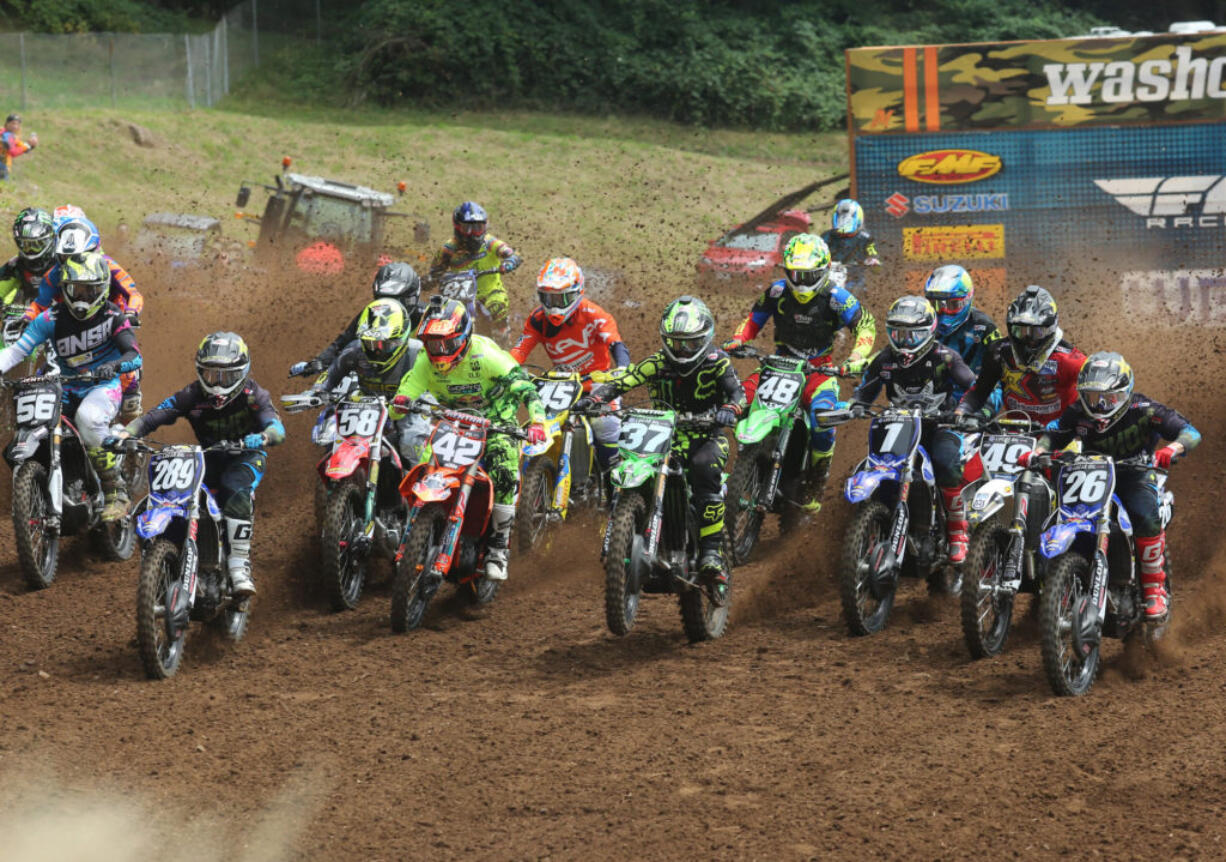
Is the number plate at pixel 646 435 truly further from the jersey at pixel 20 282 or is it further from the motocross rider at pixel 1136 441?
the jersey at pixel 20 282

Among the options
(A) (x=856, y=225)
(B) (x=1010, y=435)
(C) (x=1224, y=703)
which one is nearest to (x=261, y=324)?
(A) (x=856, y=225)

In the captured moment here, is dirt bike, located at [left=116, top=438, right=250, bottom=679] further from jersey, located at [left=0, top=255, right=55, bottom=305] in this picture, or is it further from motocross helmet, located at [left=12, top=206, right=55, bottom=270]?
jersey, located at [left=0, top=255, right=55, bottom=305]

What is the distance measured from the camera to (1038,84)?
21703 millimetres

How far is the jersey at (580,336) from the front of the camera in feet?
44.6

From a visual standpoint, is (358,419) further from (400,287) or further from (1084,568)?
(1084,568)

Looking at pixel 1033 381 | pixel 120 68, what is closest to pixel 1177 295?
pixel 1033 381

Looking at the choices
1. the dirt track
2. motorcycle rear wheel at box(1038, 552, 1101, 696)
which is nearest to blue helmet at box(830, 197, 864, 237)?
the dirt track

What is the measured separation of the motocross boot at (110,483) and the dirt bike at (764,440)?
497 cm

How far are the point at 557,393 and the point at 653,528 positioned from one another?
2830 mm

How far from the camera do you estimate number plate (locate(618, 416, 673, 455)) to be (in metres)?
10.2

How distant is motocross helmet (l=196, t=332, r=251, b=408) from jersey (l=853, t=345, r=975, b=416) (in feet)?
15.2

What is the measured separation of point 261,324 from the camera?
2089 cm

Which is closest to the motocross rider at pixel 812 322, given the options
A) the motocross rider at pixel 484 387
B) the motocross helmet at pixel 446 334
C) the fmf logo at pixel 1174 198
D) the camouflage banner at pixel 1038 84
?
the motocross rider at pixel 484 387

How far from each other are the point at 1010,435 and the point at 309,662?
4.98 metres
